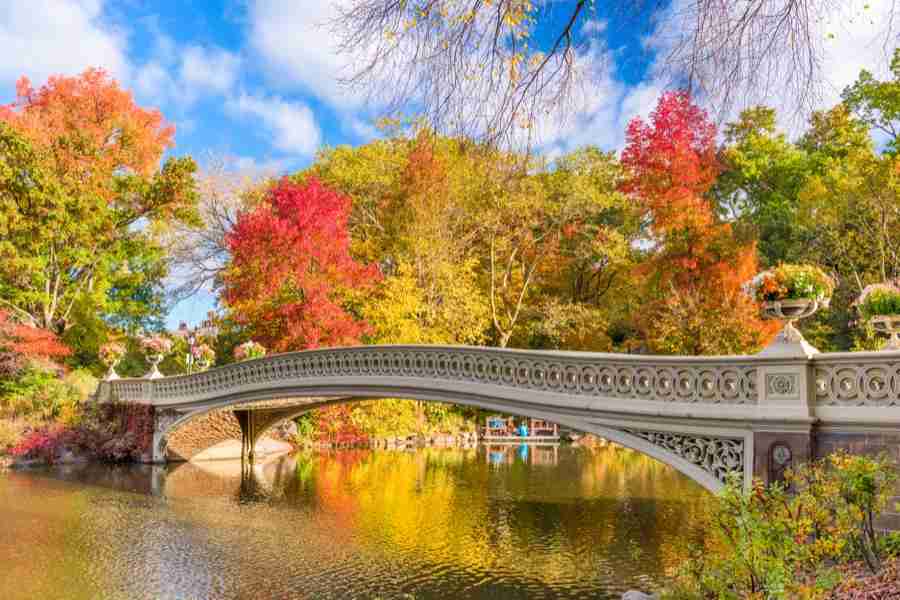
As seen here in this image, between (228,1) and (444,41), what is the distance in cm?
163

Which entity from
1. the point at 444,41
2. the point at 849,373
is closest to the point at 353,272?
the point at 849,373

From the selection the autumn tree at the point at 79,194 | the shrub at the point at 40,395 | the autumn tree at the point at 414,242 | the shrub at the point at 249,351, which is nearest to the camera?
the shrub at the point at 249,351

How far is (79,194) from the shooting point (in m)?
24.1

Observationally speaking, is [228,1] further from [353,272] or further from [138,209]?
[138,209]

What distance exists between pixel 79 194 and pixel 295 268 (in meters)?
7.14

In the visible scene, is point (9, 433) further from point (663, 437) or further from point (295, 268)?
point (663, 437)

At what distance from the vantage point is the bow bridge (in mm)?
7738

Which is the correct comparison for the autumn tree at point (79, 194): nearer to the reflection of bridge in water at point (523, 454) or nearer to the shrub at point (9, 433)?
the shrub at point (9, 433)

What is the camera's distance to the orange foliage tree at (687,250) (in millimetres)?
21562

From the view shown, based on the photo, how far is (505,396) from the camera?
11.5 metres

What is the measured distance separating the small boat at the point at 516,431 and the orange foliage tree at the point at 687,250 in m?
7.22

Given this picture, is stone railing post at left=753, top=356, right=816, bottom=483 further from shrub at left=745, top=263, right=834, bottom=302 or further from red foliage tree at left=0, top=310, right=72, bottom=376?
red foliage tree at left=0, top=310, right=72, bottom=376

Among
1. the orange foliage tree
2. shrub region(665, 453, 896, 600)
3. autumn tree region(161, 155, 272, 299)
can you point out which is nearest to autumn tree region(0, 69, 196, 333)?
autumn tree region(161, 155, 272, 299)

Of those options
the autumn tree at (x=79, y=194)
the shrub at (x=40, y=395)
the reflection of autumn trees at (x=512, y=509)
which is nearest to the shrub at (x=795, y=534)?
the reflection of autumn trees at (x=512, y=509)
